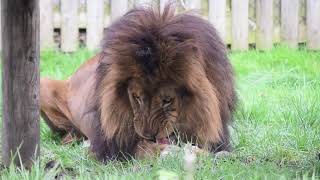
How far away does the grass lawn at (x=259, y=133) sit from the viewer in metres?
3.60

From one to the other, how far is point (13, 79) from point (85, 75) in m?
1.30

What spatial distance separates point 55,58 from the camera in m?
8.02

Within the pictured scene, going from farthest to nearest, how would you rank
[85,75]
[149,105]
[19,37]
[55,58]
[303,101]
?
[55,58] < [303,101] < [85,75] < [149,105] < [19,37]

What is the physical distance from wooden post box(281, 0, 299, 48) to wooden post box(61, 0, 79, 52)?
2.24m

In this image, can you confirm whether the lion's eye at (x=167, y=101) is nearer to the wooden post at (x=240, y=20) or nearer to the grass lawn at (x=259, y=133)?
the grass lawn at (x=259, y=133)

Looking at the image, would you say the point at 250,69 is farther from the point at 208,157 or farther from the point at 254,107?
the point at 208,157

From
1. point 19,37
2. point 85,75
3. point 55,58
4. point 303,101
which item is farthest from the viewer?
point 55,58

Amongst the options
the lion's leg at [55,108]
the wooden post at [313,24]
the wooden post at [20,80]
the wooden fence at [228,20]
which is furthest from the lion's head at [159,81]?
the wooden post at [313,24]

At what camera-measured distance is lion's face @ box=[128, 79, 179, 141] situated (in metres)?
3.92

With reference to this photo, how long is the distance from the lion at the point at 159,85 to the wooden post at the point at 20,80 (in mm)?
412

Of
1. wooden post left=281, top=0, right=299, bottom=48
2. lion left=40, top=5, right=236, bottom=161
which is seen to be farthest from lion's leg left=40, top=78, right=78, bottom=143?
wooden post left=281, top=0, right=299, bottom=48

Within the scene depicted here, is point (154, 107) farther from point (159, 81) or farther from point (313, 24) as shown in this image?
point (313, 24)

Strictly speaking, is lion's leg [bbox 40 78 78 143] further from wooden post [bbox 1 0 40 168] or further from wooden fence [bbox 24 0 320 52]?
wooden fence [bbox 24 0 320 52]

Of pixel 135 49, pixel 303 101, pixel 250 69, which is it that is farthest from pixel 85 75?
pixel 250 69
